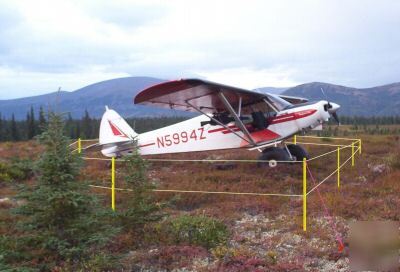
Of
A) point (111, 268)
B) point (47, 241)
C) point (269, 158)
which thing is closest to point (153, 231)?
point (111, 268)

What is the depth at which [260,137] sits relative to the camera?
1413 centimetres

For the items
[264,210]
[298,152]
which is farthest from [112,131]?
[264,210]

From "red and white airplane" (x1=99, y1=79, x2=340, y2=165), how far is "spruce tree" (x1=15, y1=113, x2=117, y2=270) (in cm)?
555

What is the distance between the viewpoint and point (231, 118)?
14.5m

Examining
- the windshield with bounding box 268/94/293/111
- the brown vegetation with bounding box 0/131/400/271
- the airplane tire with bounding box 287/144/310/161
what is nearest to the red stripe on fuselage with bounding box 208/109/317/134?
the windshield with bounding box 268/94/293/111

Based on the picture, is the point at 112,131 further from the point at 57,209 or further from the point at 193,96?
the point at 57,209

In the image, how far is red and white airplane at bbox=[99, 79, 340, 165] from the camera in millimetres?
12867

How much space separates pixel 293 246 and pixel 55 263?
400cm

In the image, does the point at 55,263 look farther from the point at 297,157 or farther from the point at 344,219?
the point at 297,157

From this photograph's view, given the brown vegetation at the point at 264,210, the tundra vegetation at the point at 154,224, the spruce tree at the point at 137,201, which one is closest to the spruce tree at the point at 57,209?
the tundra vegetation at the point at 154,224

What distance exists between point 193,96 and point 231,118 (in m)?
1.94

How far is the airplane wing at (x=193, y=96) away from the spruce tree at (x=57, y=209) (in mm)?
5455

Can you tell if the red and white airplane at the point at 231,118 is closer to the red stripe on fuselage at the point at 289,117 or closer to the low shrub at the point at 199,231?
the red stripe on fuselage at the point at 289,117

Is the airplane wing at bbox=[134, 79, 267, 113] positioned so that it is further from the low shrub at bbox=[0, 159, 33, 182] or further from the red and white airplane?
the low shrub at bbox=[0, 159, 33, 182]
